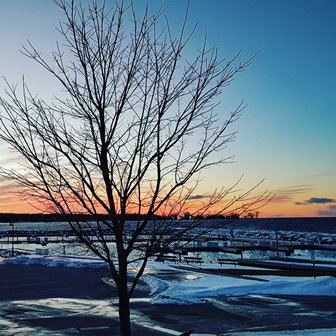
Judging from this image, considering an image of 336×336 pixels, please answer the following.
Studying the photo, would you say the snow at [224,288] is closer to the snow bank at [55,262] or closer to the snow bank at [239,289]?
the snow bank at [239,289]

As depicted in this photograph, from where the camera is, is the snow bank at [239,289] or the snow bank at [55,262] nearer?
the snow bank at [239,289]

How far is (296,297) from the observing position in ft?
57.6

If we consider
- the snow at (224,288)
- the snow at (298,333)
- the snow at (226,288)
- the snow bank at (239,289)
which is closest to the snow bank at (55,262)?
the snow at (224,288)

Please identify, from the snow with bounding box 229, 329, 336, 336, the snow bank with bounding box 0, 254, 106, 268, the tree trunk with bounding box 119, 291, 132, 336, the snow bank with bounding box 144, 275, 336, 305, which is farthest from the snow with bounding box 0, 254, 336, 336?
the tree trunk with bounding box 119, 291, 132, 336

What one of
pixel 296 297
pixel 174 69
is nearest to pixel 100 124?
pixel 174 69

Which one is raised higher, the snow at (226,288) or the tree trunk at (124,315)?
the tree trunk at (124,315)

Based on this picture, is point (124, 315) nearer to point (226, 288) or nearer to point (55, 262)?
point (226, 288)

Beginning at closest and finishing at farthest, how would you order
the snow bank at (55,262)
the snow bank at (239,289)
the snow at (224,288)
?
the snow at (224,288) < the snow bank at (239,289) < the snow bank at (55,262)

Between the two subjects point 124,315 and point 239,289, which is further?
point 239,289

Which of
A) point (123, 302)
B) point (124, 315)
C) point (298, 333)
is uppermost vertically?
point (123, 302)

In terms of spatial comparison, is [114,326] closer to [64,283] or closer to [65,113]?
[65,113]

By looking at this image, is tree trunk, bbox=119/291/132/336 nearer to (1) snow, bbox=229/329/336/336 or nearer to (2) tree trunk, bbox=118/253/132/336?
(2) tree trunk, bbox=118/253/132/336

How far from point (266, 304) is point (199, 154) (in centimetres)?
1221

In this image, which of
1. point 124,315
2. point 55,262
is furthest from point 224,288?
point 55,262
